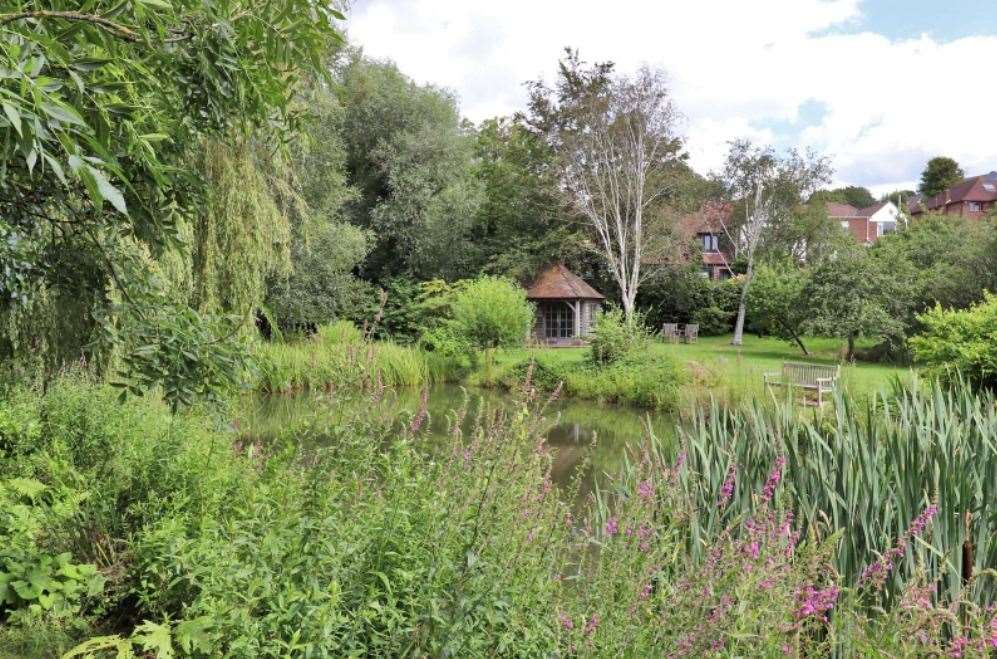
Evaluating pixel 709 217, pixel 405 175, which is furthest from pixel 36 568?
pixel 709 217

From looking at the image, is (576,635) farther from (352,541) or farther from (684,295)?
(684,295)

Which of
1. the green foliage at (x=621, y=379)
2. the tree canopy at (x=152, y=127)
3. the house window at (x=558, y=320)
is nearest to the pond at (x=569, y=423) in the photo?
the green foliage at (x=621, y=379)

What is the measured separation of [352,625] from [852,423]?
3.04 m

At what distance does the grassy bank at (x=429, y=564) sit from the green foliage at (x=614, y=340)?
1493 cm

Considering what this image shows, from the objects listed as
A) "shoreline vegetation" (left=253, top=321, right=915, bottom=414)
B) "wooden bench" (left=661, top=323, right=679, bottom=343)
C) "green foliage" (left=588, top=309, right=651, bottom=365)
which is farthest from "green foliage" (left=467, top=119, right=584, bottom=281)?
"green foliage" (left=588, top=309, right=651, bottom=365)

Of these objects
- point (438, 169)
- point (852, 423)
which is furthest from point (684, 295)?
point (852, 423)

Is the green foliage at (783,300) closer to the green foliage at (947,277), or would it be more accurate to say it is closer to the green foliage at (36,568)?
the green foliage at (947,277)

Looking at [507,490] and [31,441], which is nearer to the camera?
[507,490]

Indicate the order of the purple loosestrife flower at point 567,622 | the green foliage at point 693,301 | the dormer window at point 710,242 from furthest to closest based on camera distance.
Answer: the dormer window at point 710,242, the green foliage at point 693,301, the purple loosestrife flower at point 567,622

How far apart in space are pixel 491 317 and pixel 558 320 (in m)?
9.86

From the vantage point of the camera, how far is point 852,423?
12.9ft

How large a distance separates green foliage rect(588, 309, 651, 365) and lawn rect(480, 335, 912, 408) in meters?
0.51

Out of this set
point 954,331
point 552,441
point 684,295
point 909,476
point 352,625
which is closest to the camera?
point 352,625

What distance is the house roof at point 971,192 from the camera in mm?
55906
